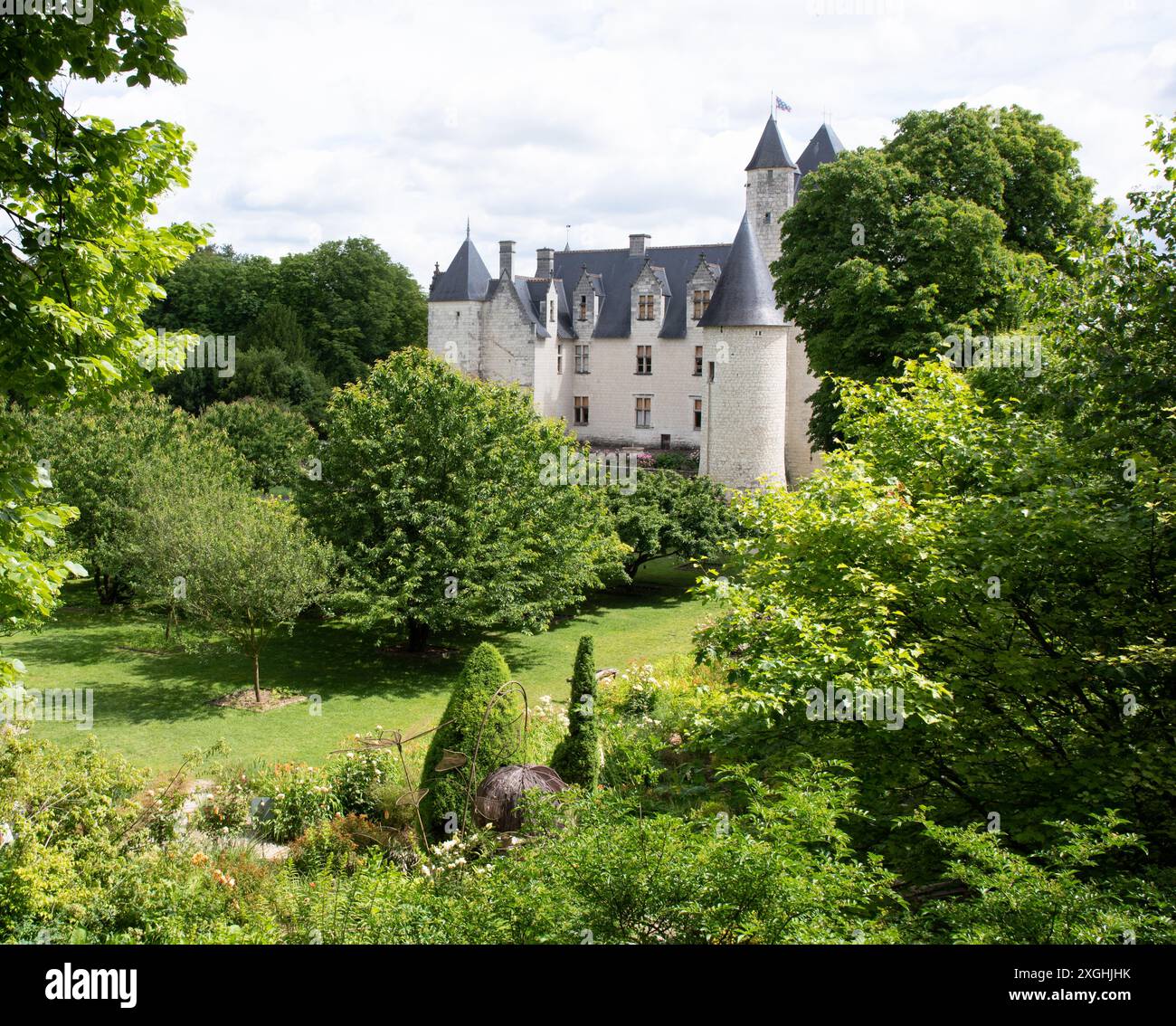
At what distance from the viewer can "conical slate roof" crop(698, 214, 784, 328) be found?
3725 centimetres

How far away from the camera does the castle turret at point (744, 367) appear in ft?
123

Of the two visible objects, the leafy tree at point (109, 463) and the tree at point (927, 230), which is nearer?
the tree at point (927, 230)

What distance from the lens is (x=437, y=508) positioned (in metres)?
20.6

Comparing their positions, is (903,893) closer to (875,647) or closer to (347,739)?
(875,647)

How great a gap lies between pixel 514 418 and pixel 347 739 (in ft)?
34.2

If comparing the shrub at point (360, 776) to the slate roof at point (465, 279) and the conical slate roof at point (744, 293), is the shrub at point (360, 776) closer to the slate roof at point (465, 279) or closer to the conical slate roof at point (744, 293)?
the conical slate roof at point (744, 293)

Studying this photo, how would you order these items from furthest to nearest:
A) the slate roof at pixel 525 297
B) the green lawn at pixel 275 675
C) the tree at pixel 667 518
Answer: the slate roof at pixel 525 297
the tree at pixel 667 518
the green lawn at pixel 275 675

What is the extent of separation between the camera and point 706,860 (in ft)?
19.6

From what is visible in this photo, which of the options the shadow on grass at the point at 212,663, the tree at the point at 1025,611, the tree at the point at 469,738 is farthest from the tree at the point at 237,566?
the tree at the point at 1025,611

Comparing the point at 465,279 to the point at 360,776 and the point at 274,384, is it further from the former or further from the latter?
the point at 360,776

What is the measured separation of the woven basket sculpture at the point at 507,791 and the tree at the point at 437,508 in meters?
8.65

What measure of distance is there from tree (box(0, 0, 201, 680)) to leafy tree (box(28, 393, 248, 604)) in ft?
52.8

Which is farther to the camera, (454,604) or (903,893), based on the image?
(454,604)
